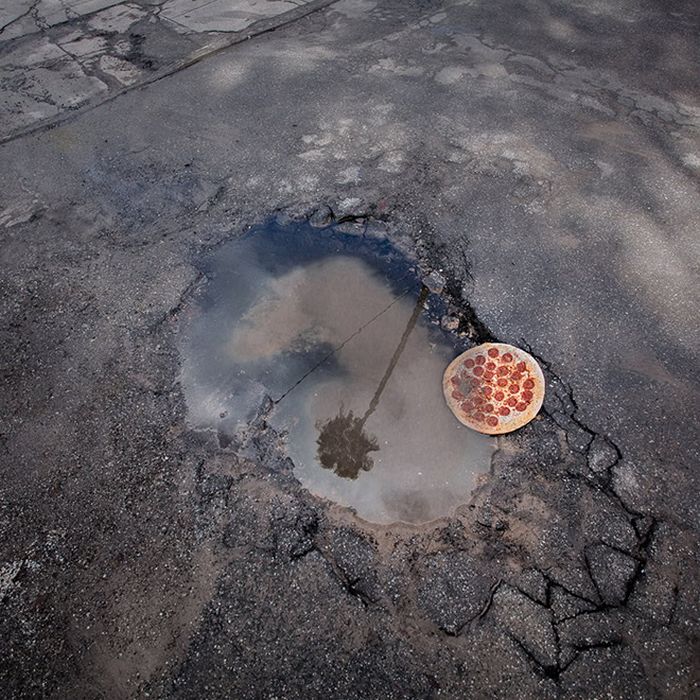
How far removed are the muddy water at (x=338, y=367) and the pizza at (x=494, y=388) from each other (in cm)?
11

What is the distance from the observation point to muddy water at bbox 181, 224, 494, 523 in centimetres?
329

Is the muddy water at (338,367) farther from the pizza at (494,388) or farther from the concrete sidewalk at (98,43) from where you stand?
the concrete sidewalk at (98,43)

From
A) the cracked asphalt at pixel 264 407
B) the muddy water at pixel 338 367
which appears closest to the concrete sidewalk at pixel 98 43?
the cracked asphalt at pixel 264 407

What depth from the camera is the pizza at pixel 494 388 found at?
3.45 m

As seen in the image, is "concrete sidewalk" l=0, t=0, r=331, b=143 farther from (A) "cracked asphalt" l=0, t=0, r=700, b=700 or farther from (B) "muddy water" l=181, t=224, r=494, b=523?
(B) "muddy water" l=181, t=224, r=494, b=523

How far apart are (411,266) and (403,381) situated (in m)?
1.20

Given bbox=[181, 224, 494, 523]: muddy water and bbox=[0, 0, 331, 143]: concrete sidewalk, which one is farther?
bbox=[0, 0, 331, 143]: concrete sidewalk

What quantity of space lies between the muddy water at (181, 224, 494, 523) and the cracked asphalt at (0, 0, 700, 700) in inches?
6.8

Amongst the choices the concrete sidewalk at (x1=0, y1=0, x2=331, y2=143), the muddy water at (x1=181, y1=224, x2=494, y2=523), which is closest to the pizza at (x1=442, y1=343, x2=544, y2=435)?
the muddy water at (x1=181, y1=224, x2=494, y2=523)

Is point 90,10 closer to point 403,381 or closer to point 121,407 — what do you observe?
point 121,407

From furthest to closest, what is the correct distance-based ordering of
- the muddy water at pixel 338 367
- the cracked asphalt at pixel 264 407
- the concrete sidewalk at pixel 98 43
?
1. the concrete sidewalk at pixel 98 43
2. the muddy water at pixel 338 367
3. the cracked asphalt at pixel 264 407

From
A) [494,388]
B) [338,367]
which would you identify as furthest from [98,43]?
[494,388]

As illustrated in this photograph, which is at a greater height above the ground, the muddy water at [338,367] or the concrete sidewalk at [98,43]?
the concrete sidewalk at [98,43]

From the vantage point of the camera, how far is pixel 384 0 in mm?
7965
